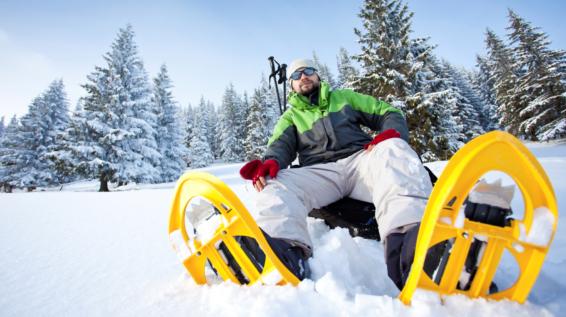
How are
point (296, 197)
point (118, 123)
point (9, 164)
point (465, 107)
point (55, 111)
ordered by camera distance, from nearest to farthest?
point (296, 197)
point (118, 123)
point (9, 164)
point (55, 111)
point (465, 107)

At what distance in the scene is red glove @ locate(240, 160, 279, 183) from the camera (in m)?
1.66

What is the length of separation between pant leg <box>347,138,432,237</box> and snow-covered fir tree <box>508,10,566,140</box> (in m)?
22.4

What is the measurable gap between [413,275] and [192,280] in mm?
1072

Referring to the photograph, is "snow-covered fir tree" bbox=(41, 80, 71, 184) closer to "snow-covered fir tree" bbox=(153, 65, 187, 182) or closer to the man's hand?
"snow-covered fir tree" bbox=(153, 65, 187, 182)

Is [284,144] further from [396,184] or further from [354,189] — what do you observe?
[396,184]

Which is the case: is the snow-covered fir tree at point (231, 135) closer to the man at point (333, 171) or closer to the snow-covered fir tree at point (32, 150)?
the snow-covered fir tree at point (32, 150)

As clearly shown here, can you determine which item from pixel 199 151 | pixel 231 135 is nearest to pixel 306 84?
pixel 199 151

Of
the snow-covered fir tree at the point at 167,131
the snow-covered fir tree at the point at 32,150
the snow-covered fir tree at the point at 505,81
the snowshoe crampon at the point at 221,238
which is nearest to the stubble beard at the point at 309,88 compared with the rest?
the snowshoe crampon at the point at 221,238

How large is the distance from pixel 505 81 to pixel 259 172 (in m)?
Answer: 29.8

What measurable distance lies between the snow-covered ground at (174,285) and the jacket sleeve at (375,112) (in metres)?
0.92

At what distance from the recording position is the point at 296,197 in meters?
1.61

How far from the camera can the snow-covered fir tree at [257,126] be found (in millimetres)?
30891

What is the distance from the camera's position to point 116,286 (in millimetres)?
1428

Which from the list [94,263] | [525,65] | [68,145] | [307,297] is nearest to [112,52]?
[68,145]
